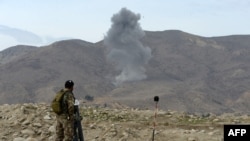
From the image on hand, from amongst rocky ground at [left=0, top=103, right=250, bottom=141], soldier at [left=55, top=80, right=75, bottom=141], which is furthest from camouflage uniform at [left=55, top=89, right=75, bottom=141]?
rocky ground at [left=0, top=103, right=250, bottom=141]

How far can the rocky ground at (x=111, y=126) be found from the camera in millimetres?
14438

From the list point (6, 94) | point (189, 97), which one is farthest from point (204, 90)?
point (6, 94)

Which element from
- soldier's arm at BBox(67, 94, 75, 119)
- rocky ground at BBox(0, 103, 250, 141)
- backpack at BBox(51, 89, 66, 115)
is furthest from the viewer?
rocky ground at BBox(0, 103, 250, 141)

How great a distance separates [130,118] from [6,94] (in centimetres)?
15307

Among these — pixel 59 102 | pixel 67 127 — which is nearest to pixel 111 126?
pixel 67 127

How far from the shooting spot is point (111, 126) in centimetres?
1516

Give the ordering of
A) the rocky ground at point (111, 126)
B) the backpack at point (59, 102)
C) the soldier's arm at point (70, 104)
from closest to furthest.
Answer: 1. the soldier's arm at point (70, 104)
2. the backpack at point (59, 102)
3. the rocky ground at point (111, 126)

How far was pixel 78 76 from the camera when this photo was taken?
195625 mm

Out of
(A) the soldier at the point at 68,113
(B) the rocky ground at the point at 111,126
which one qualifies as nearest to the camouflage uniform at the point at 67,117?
(A) the soldier at the point at 68,113

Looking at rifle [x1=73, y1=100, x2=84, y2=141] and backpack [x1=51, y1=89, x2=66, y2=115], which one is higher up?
backpack [x1=51, y1=89, x2=66, y2=115]

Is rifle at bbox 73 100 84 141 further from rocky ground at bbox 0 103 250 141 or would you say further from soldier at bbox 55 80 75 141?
rocky ground at bbox 0 103 250 141

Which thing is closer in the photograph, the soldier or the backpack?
the soldier

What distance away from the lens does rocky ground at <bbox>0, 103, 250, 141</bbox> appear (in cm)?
1444

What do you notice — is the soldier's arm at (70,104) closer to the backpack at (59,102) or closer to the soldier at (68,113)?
the soldier at (68,113)
